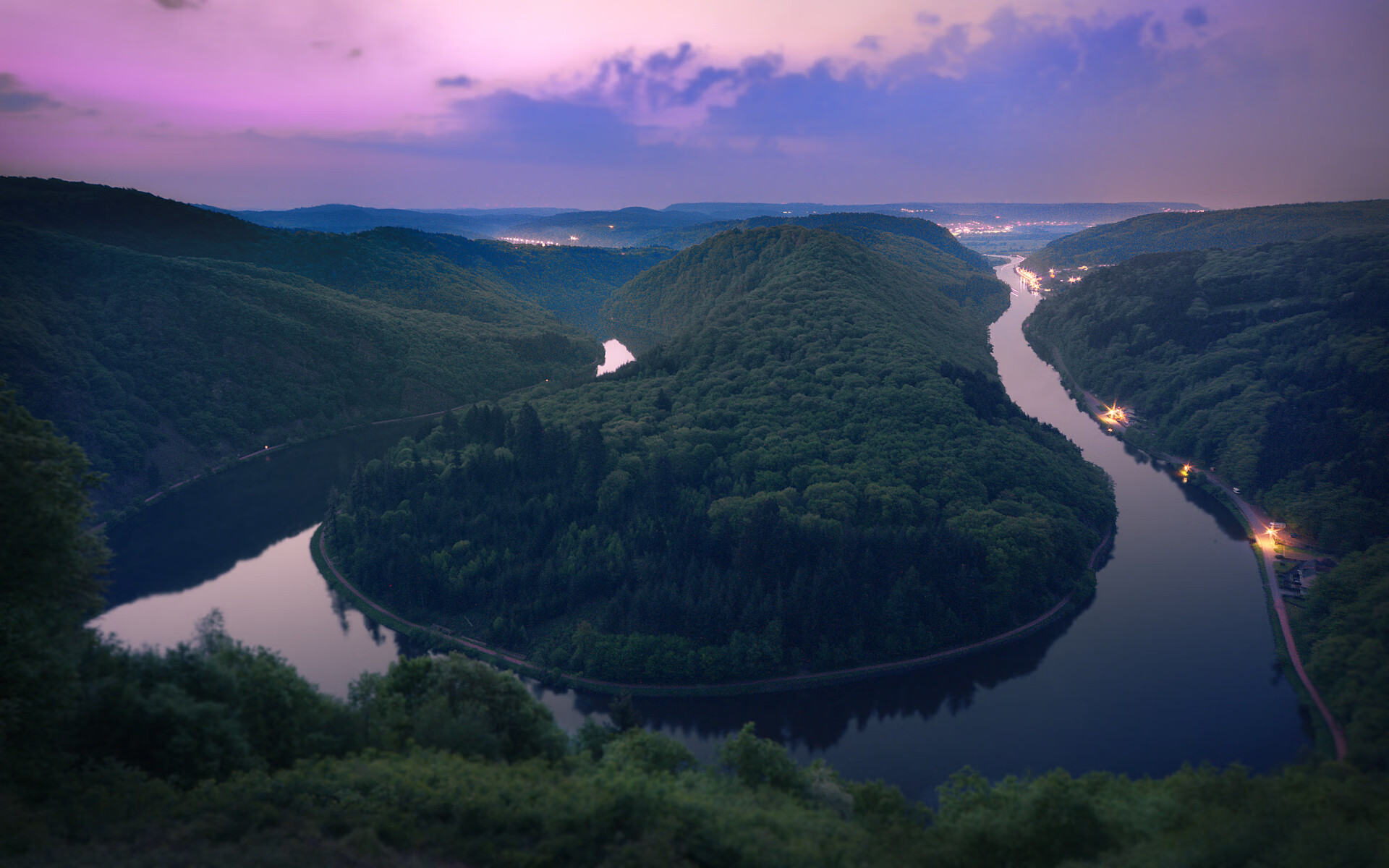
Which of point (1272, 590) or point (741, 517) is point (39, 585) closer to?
point (741, 517)

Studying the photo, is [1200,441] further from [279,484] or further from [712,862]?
[279,484]

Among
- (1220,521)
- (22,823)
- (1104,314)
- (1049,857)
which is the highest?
(1104,314)

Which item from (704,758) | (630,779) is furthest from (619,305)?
(630,779)

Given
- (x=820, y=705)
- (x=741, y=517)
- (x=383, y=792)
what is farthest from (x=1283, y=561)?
(x=383, y=792)

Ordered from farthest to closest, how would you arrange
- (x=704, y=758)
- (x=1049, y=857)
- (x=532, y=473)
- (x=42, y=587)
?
(x=532, y=473)
(x=704, y=758)
(x=42, y=587)
(x=1049, y=857)

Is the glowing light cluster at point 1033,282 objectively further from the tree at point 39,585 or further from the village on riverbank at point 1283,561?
the tree at point 39,585

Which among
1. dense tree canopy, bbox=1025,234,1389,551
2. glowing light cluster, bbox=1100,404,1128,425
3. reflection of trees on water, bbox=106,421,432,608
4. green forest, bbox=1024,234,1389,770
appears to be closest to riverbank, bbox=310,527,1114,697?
green forest, bbox=1024,234,1389,770
